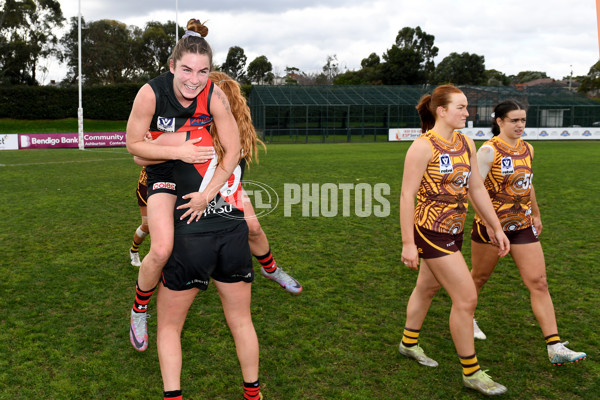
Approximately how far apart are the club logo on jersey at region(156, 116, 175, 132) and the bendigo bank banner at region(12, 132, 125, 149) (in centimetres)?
3108

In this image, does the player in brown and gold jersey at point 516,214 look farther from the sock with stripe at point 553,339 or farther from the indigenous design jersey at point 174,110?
the indigenous design jersey at point 174,110

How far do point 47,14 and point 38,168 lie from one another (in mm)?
46644

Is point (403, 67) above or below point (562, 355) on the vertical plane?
above

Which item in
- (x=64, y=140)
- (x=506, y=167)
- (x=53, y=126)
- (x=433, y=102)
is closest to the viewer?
(x=433, y=102)

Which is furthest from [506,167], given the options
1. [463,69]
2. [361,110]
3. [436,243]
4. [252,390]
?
[463,69]

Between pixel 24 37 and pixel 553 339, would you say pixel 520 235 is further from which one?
pixel 24 37

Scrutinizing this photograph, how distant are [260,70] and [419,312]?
84267 mm

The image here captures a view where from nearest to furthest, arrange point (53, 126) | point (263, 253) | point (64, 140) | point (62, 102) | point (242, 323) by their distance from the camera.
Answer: point (242, 323) → point (263, 253) → point (64, 140) → point (53, 126) → point (62, 102)

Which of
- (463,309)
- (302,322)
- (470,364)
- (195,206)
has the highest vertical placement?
(195,206)

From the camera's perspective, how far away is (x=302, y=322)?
4.84 m

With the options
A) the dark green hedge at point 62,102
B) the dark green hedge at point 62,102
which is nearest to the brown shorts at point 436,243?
the dark green hedge at point 62,102

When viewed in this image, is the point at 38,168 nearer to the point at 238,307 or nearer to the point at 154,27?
the point at 238,307

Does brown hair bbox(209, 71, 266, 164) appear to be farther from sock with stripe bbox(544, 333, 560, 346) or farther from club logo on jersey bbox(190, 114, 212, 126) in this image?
sock with stripe bbox(544, 333, 560, 346)

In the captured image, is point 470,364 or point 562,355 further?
point 562,355
